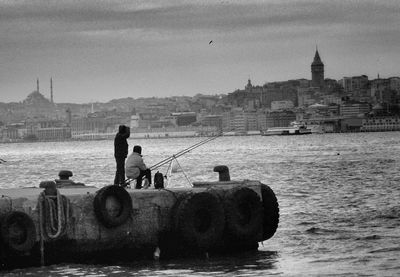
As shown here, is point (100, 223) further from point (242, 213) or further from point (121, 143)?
point (121, 143)

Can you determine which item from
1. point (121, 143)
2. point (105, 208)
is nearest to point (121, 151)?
point (121, 143)

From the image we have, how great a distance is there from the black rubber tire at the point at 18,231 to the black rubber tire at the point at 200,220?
2180mm

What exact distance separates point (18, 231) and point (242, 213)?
3483mm

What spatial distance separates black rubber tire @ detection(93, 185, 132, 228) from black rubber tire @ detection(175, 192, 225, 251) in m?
0.80

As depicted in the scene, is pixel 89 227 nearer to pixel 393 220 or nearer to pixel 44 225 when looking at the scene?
pixel 44 225

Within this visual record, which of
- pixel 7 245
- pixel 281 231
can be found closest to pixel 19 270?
pixel 7 245

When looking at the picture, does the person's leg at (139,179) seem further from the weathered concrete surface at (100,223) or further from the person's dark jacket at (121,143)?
the weathered concrete surface at (100,223)

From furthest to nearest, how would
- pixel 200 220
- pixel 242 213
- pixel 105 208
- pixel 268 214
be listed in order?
pixel 268 214
pixel 242 213
pixel 200 220
pixel 105 208

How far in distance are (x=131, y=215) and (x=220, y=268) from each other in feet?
Result: 4.71

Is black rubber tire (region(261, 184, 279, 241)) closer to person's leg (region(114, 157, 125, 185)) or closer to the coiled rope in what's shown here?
person's leg (region(114, 157, 125, 185))

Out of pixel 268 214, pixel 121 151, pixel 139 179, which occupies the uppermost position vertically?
pixel 121 151

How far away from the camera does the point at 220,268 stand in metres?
15.7

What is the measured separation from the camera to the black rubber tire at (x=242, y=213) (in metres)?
16.5

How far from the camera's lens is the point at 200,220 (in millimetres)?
16250
